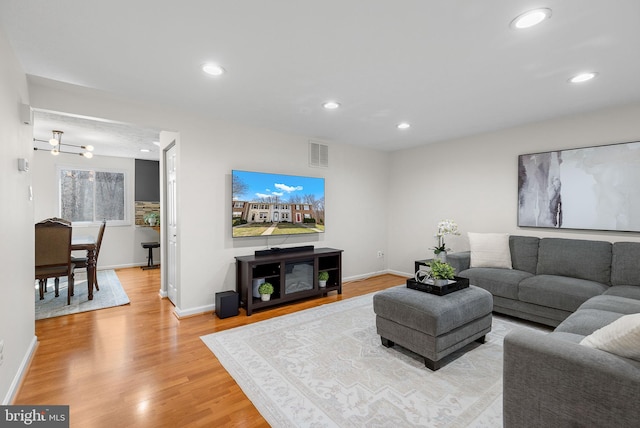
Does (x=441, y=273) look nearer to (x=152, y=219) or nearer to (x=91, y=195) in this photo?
(x=152, y=219)

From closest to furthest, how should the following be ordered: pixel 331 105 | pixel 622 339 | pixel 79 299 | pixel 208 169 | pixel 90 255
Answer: pixel 622 339 < pixel 331 105 < pixel 208 169 < pixel 79 299 < pixel 90 255

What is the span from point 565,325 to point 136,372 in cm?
315

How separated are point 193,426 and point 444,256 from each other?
11.4ft

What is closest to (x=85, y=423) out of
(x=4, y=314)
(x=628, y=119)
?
(x=4, y=314)

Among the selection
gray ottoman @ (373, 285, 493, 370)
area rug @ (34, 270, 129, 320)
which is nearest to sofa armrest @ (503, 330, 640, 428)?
gray ottoman @ (373, 285, 493, 370)

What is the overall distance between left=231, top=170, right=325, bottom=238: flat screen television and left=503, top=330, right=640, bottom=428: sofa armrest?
3.14 meters

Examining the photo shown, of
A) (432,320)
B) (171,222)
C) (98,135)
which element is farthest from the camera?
(98,135)

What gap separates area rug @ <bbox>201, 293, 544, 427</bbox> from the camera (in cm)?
→ 180

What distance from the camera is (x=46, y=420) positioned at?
1730 mm

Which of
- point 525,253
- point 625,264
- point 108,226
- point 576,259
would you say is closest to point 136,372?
point 525,253

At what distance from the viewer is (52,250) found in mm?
3785

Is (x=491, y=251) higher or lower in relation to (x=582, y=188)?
lower

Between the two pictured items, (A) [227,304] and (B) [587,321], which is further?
(A) [227,304]

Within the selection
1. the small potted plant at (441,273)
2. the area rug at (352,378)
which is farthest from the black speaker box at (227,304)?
the small potted plant at (441,273)
